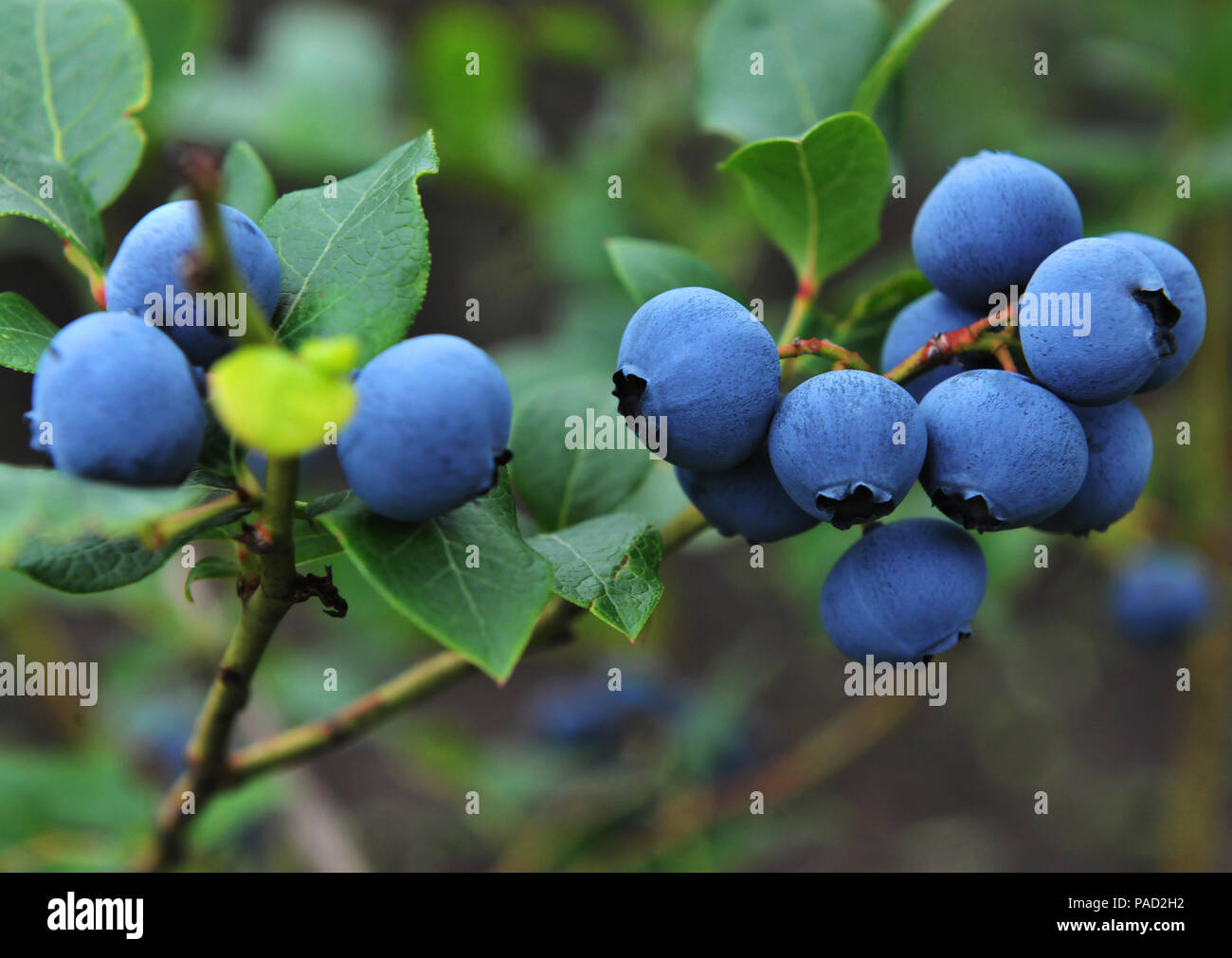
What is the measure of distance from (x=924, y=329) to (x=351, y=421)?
639 millimetres

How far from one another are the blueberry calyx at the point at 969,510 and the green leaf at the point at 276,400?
0.56 metres

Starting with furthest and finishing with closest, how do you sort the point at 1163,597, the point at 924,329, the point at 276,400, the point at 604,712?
the point at 604,712, the point at 1163,597, the point at 924,329, the point at 276,400

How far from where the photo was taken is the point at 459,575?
0.86 metres

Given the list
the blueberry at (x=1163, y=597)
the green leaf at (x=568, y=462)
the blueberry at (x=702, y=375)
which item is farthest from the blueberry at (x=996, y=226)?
the blueberry at (x=1163, y=597)

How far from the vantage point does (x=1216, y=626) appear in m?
2.94

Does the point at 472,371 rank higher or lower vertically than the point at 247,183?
lower

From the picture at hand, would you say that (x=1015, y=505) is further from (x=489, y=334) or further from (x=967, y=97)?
(x=489, y=334)

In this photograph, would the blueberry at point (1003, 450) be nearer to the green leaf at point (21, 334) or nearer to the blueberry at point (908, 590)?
the blueberry at point (908, 590)

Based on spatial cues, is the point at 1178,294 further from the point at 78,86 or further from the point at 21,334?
the point at 78,86

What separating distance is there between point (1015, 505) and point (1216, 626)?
2.42 m

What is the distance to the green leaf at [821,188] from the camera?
1205mm

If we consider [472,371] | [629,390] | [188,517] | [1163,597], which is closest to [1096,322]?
[629,390]

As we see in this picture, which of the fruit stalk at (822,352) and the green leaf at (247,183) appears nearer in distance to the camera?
the fruit stalk at (822,352)

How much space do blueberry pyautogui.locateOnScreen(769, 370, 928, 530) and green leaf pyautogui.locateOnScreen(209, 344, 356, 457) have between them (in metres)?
0.42
